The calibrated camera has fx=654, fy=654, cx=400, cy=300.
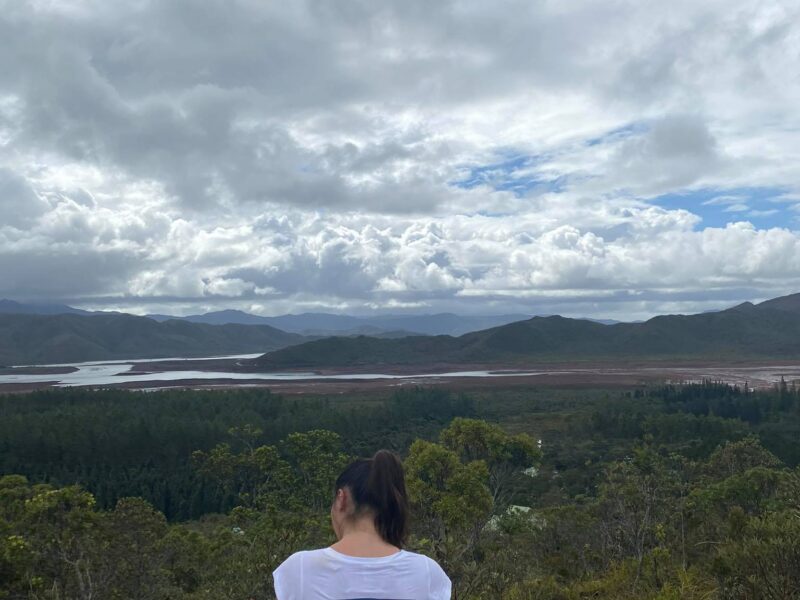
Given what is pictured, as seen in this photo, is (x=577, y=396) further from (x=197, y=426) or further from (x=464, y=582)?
(x=464, y=582)

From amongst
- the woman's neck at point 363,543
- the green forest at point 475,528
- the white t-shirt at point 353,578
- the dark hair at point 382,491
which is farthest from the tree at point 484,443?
the white t-shirt at point 353,578

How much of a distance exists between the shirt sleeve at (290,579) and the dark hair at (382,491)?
0.35 metres

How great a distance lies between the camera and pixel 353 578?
8.71 ft

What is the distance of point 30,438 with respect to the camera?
4669cm

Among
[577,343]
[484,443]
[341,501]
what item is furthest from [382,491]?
[577,343]

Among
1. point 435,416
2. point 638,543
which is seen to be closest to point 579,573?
point 638,543

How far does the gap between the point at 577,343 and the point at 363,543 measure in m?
185

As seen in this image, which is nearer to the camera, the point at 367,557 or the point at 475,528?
the point at 367,557

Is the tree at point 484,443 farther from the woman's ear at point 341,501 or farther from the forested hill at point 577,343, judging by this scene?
the forested hill at point 577,343

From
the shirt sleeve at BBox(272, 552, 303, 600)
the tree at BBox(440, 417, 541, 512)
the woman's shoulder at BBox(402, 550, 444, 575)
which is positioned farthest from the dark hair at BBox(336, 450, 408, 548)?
the tree at BBox(440, 417, 541, 512)

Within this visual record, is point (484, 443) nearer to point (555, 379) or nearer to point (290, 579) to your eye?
point (290, 579)

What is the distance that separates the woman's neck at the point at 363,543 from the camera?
2758 millimetres

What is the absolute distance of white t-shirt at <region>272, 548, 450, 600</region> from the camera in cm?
264

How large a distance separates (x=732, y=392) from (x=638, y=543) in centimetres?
7195
